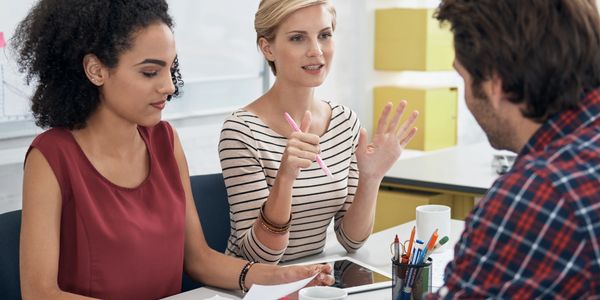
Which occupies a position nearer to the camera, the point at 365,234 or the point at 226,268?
the point at 226,268

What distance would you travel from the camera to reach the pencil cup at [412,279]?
150 cm

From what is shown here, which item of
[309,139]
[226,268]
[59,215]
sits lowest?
A: [226,268]

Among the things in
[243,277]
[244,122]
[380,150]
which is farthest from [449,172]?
[243,277]

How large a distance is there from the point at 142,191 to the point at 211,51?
2.39m

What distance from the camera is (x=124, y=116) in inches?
65.6

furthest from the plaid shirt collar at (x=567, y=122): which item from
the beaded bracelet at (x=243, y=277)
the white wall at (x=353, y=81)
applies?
the white wall at (x=353, y=81)

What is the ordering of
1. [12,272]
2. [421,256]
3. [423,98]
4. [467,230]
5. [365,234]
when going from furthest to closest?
[423,98], [365,234], [12,272], [421,256], [467,230]

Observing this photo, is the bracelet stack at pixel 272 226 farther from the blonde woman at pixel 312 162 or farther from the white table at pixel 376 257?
the white table at pixel 376 257

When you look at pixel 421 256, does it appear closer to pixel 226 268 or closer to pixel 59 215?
pixel 226 268

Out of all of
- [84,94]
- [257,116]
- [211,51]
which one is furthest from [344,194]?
[211,51]

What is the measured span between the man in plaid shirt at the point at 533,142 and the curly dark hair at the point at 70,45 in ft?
2.42

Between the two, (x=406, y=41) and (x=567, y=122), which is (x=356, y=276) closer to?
(x=567, y=122)

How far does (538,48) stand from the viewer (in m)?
1.03

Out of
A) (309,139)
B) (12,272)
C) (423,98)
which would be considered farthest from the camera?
(423,98)
